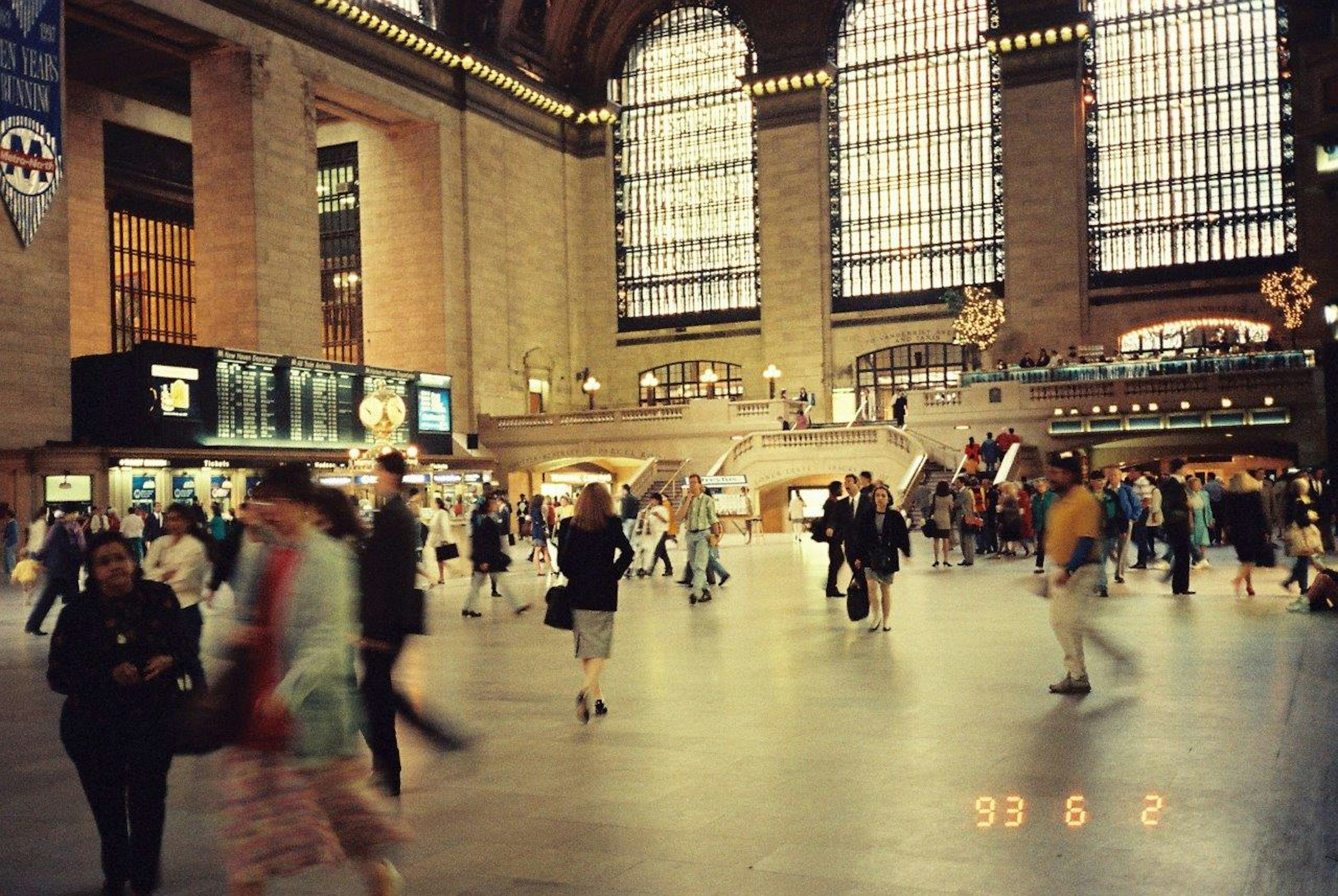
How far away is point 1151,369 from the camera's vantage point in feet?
112

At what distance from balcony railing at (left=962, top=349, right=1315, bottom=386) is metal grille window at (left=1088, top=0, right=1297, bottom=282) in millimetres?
9072

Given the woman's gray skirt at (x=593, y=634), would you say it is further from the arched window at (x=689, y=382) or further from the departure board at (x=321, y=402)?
the arched window at (x=689, y=382)

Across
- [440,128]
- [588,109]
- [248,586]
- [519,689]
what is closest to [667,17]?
[588,109]

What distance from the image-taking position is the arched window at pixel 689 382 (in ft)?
159

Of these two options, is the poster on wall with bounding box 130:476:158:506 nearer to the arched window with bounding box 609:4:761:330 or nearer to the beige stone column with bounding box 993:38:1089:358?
the arched window with bounding box 609:4:761:330

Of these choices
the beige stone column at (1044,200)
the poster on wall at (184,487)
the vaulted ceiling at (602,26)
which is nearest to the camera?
the poster on wall at (184,487)

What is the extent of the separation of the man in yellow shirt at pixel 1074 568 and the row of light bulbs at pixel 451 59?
32.3 m

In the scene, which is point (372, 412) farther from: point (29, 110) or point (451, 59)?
point (451, 59)

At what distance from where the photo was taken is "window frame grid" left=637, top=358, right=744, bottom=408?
4838 cm

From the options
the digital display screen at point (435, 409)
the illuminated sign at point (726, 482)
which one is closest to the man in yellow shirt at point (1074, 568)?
the illuminated sign at point (726, 482)

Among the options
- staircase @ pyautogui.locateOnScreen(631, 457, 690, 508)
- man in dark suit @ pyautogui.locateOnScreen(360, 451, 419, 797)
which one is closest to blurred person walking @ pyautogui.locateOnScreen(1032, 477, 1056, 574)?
man in dark suit @ pyautogui.locateOnScreen(360, 451, 419, 797)

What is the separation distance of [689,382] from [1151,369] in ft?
62.7

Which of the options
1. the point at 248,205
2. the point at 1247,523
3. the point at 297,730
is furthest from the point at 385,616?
the point at 248,205

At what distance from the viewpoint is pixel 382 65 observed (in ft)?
128
